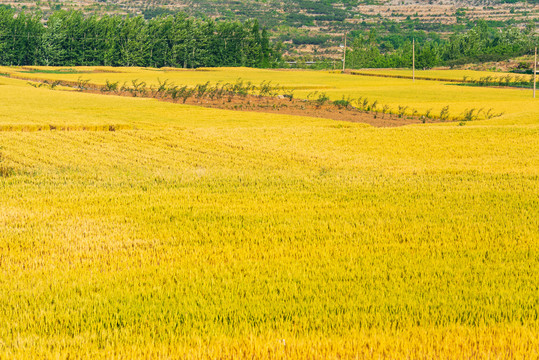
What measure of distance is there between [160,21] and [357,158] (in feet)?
381

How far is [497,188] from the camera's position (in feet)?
48.8

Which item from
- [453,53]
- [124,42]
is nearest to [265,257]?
[124,42]

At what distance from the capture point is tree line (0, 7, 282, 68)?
4508 inches

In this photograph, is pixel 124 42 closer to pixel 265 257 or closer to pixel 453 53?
pixel 453 53

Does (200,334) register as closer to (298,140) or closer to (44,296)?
(44,296)

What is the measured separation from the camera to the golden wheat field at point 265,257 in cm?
593

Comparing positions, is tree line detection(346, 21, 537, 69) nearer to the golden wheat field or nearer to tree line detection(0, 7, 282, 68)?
tree line detection(0, 7, 282, 68)

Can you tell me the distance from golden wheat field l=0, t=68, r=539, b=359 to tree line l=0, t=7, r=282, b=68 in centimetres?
10303

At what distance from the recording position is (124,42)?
122875 mm

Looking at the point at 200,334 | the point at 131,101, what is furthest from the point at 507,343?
the point at 131,101

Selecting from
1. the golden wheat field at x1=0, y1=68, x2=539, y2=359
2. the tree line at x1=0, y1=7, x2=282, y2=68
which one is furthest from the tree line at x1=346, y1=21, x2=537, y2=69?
the golden wheat field at x1=0, y1=68, x2=539, y2=359

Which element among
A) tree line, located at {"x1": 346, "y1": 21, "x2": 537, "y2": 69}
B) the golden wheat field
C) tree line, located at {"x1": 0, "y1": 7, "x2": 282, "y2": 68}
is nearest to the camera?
the golden wheat field

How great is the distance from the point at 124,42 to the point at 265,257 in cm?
12088

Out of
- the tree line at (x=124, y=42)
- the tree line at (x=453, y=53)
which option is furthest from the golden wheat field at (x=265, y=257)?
the tree line at (x=453, y=53)
